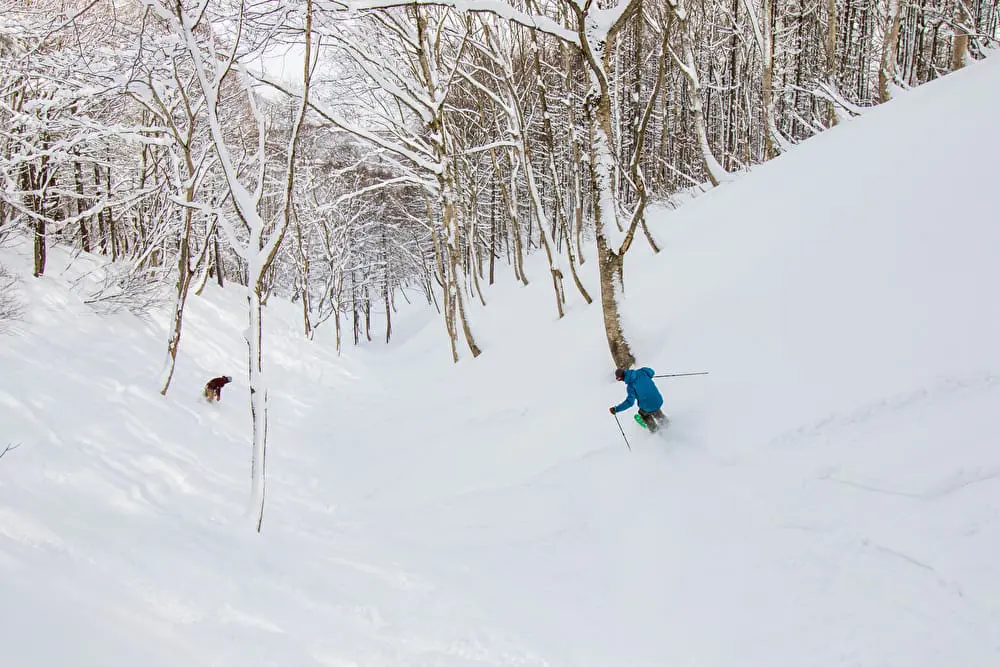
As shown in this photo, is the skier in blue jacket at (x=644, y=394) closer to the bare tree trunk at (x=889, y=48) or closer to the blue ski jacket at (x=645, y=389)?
the blue ski jacket at (x=645, y=389)

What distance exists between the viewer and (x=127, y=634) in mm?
2600

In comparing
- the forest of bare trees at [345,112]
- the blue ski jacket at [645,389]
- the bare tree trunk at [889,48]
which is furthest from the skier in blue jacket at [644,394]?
the bare tree trunk at [889,48]

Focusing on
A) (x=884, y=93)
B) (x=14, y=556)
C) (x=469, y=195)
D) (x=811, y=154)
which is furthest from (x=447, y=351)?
(x=14, y=556)

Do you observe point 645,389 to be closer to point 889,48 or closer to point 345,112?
point 889,48

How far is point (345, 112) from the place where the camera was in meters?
12.5

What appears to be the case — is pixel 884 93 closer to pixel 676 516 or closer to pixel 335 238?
pixel 676 516

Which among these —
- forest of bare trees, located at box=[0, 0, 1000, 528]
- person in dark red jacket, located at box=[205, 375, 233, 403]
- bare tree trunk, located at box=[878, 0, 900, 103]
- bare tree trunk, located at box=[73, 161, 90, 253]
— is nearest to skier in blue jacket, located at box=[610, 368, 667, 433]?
forest of bare trees, located at box=[0, 0, 1000, 528]

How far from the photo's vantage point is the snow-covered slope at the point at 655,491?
298 cm

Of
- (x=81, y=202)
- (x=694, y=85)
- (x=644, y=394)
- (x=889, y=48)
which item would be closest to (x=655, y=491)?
(x=644, y=394)

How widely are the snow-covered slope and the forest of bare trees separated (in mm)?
1169

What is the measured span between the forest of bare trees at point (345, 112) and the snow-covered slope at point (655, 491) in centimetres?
117

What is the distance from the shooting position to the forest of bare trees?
5367 millimetres

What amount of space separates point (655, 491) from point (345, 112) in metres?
11.6

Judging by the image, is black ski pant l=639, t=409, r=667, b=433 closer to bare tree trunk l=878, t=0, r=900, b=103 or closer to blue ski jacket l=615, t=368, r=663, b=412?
blue ski jacket l=615, t=368, r=663, b=412
